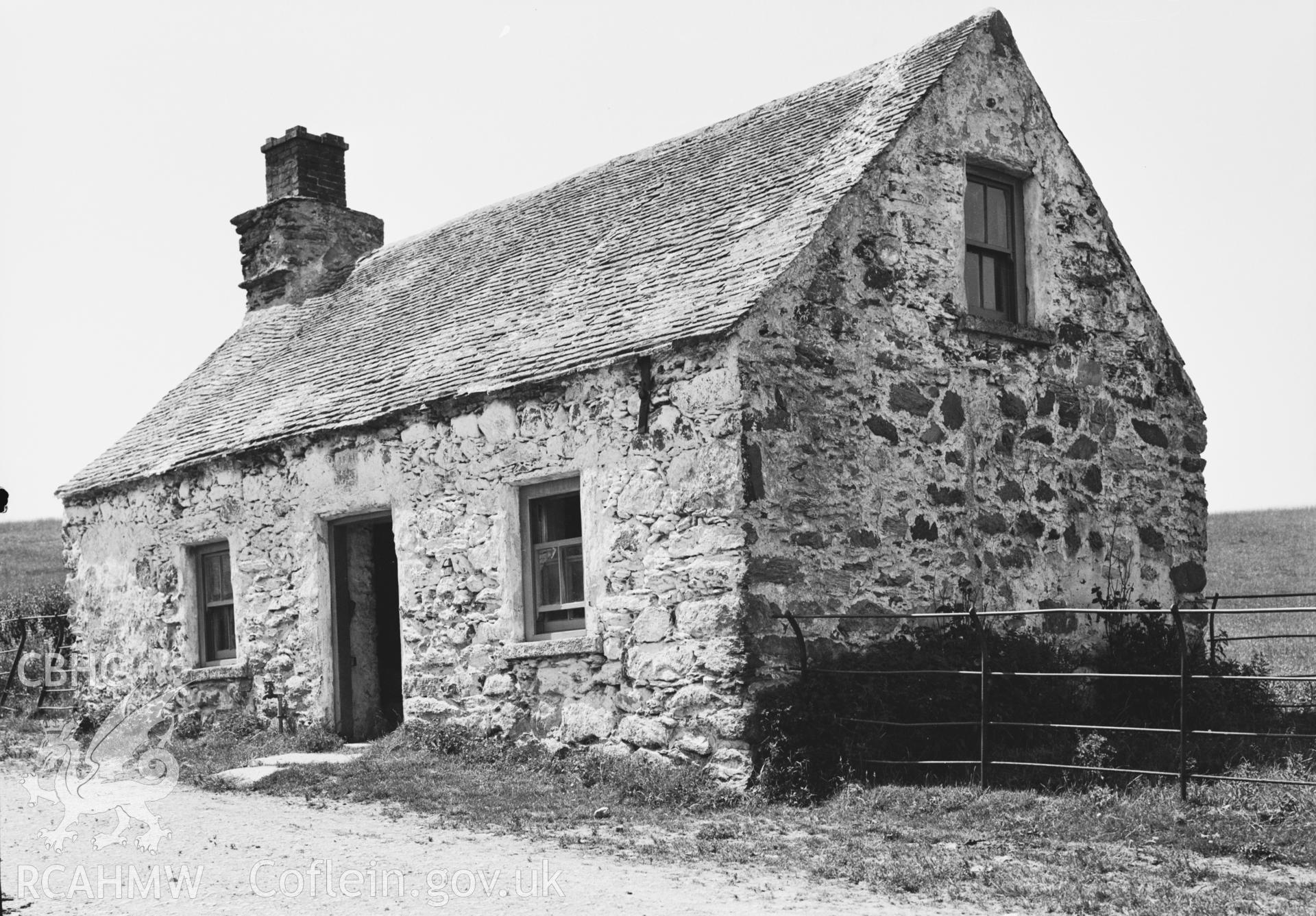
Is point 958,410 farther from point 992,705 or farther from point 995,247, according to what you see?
point 992,705

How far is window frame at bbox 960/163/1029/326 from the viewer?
12.2 meters

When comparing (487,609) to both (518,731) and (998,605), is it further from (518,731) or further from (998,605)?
(998,605)

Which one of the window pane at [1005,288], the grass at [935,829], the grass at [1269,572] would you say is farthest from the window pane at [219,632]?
the grass at [1269,572]

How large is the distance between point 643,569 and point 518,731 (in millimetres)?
1965

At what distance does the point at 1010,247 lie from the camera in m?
12.5

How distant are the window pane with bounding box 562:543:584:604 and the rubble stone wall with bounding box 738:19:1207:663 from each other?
78.1 inches

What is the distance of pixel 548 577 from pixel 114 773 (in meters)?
4.26

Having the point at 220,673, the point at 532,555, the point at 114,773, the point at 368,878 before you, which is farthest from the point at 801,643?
the point at 220,673

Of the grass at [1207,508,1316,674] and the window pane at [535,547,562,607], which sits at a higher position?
the window pane at [535,547,562,607]

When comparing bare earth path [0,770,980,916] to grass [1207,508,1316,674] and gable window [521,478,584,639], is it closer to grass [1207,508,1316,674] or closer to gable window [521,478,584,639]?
gable window [521,478,584,639]

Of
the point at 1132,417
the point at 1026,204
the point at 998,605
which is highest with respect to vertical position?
the point at 1026,204

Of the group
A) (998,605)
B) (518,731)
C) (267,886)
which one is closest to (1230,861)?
(998,605)

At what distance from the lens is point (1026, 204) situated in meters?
12.6

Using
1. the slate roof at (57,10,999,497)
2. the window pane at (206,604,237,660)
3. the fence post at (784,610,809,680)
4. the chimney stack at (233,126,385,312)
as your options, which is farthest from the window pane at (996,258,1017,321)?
the chimney stack at (233,126,385,312)
